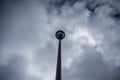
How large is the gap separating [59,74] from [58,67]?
107 centimetres

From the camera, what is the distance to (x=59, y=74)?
20219 mm

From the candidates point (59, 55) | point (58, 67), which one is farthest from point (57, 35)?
point (58, 67)

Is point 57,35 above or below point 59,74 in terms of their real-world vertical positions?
above

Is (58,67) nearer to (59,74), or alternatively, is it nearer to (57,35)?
(59,74)

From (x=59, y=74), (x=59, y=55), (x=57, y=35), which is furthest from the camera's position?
(x=57, y=35)

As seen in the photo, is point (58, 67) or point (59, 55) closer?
point (58, 67)

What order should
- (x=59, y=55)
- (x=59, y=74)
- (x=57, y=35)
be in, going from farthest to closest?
(x=57, y=35) < (x=59, y=55) < (x=59, y=74)

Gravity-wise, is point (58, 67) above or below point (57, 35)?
below

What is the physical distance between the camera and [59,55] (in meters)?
22.9

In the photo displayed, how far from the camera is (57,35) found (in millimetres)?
29453

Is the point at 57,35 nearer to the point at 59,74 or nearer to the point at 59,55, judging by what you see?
the point at 59,55

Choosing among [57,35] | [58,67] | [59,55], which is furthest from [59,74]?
[57,35]

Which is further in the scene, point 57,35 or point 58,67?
point 57,35

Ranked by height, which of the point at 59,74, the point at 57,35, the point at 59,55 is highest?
the point at 57,35
